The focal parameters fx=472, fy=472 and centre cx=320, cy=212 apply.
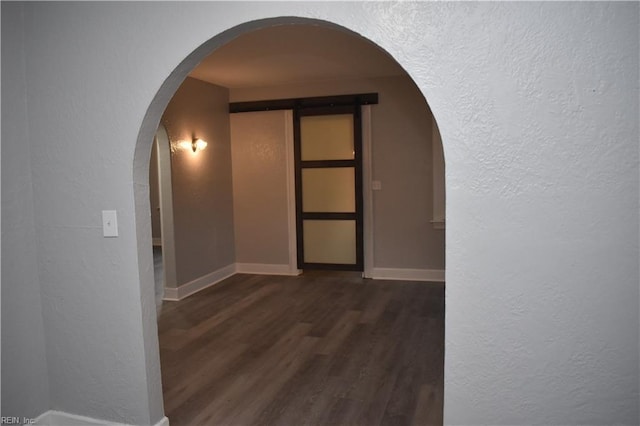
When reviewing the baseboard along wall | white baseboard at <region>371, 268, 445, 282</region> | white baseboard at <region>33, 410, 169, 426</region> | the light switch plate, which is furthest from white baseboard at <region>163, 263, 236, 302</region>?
the light switch plate

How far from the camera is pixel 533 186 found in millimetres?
1658

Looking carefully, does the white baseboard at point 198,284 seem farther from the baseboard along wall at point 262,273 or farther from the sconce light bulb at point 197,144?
the sconce light bulb at point 197,144

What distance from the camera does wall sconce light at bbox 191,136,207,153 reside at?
212 inches

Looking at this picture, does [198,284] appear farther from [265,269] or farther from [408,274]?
[408,274]

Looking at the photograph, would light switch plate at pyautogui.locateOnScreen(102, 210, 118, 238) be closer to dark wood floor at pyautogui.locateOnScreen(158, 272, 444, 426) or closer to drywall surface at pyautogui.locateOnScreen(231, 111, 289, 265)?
dark wood floor at pyautogui.locateOnScreen(158, 272, 444, 426)

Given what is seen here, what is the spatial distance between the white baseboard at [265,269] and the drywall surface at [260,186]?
0.18 feet

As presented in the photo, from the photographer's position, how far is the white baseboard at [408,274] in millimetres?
5625

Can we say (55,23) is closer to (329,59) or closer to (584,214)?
(584,214)

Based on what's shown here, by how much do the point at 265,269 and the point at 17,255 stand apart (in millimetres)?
4067

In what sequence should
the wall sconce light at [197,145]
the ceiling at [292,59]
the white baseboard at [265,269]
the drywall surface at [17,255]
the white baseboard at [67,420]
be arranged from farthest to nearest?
the white baseboard at [265,269] → the wall sconce light at [197,145] → the ceiling at [292,59] → the white baseboard at [67,420] → the drywall surface at [17,255]

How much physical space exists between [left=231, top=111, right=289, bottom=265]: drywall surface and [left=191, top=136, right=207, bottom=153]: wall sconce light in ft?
2.37

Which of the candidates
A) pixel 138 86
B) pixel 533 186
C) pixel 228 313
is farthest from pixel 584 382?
pixel 228 313

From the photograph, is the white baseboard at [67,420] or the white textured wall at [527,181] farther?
the white baseboard at [67,420]

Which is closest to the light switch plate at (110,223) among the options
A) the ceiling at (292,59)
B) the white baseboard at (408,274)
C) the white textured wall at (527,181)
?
the white textured wall at (527,181)
